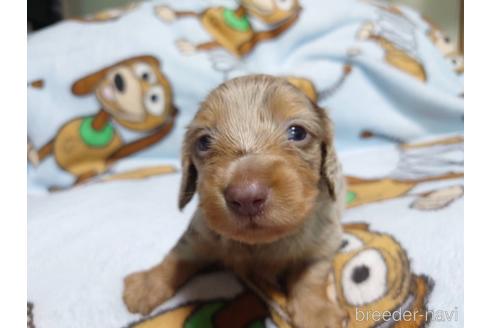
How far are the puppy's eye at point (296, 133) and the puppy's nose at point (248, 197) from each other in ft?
1.16

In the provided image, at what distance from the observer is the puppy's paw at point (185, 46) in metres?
3.22

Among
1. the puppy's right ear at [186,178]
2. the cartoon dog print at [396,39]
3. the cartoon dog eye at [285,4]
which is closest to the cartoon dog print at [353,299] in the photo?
the puppy's right ear at [186,178]

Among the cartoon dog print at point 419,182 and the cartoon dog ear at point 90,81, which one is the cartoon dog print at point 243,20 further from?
the cartoon dog print at point 419,182

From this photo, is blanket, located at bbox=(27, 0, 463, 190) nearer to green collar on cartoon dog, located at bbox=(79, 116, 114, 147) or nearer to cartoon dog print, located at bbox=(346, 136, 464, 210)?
green collar on cartoon dog, located at bbox=(79, 116, 114, 147)

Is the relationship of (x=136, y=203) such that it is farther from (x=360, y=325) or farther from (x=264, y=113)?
(x=360, y=325)

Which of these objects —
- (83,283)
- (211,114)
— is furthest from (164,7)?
(83,283)

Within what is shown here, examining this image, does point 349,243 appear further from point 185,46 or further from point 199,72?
point 185,46

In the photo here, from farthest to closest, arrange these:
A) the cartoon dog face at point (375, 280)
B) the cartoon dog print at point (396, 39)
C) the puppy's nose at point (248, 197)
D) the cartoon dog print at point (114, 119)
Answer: the cartoon dog print at point (396, 39), the cartoon dog print at point (114, 119), the cartoon dog face at point (375, 280), the puppy's nose at point (248, 197)

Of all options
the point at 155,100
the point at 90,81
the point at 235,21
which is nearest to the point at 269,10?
the point at 235,21

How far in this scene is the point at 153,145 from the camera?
311 cm

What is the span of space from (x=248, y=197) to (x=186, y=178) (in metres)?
0.56

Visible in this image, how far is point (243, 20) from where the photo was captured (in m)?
3.46

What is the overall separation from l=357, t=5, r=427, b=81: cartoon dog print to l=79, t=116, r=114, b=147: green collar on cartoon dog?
187 cm

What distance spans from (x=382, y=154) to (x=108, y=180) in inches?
65.5
